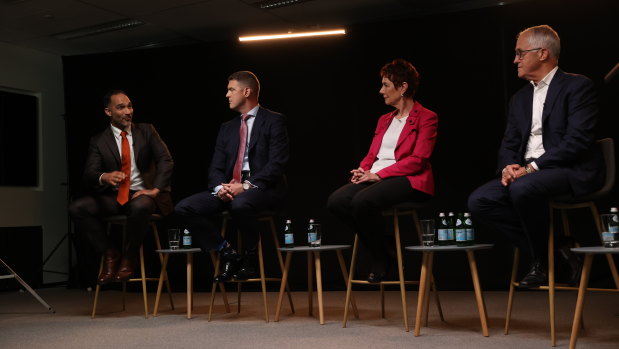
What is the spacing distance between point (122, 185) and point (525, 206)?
2832 millimetres

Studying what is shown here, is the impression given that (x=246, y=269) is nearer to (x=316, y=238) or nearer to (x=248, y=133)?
(x=316, y=238)

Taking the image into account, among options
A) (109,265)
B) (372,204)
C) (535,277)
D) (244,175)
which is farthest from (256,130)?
(535,277)

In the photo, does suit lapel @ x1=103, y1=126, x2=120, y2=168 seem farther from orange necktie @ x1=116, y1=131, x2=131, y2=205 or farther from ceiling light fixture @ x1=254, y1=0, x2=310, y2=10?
ceiling light fixture @ x1=254, y1=0, x2=310, y2=10

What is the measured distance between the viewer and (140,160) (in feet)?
16.1

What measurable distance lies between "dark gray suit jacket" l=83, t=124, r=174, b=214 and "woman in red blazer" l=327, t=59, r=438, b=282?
144 centimetres

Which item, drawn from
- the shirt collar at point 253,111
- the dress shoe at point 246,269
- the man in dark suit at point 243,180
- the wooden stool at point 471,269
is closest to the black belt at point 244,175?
the man in dark suit at point 243,180

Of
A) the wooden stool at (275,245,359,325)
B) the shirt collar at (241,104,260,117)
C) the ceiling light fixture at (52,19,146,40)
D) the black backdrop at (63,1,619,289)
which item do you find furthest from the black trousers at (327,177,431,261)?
the ceiling light fixture at (52,19,146,40)

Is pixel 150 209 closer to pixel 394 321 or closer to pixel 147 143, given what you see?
pixel 147 143

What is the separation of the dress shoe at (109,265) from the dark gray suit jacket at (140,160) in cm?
46

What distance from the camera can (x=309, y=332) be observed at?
3.64m

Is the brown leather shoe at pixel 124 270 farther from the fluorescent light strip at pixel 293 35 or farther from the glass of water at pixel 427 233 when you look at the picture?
the fluorescent light strip at pixel 293 35

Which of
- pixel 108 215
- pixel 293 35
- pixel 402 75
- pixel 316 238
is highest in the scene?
pixel 293 35

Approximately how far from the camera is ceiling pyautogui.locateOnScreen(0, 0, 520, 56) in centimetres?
626

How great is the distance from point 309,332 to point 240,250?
0.95 m
